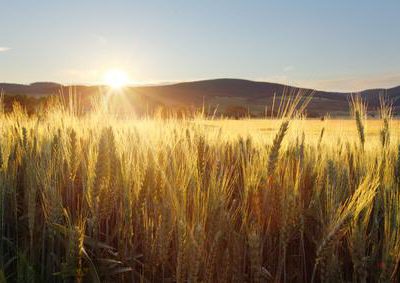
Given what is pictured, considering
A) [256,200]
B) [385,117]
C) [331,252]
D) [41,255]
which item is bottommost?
[41,255]

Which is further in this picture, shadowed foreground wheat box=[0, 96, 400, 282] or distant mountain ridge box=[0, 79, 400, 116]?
distant mountain ridge box=[0, 79, 400, 116]

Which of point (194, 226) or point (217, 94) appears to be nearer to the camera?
point (194, 226)

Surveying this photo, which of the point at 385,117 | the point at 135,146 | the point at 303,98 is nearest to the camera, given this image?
the point at 303,98

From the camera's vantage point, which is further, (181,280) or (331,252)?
(331,252)

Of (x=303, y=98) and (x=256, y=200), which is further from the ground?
(x=303, y=98)

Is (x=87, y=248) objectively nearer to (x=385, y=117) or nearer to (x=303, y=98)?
(x=303, y=98)

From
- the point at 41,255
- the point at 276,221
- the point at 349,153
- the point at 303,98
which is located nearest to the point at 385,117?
the point at 349,153

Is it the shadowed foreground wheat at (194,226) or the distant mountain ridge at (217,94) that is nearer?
the shadowed foreground wheat at (194,226)

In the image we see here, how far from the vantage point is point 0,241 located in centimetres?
186

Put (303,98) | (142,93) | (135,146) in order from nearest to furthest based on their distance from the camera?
1. (303,98)
2. (135,146)
3. (142,93)

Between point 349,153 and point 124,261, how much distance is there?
1.83m

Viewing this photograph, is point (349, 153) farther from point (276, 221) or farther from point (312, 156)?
point (276, 221)

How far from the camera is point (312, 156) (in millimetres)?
2836

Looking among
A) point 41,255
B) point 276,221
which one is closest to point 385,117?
point 276,221
